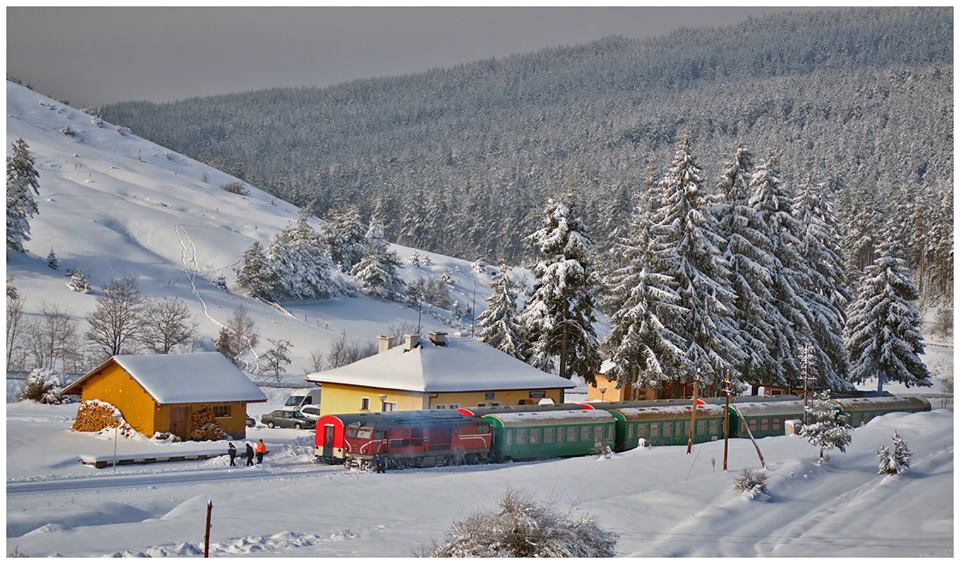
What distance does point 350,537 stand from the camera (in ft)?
78.9

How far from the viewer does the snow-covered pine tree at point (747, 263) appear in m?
52.3

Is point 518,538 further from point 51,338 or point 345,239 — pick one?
point 345,239

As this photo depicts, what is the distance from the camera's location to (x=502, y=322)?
5600cm

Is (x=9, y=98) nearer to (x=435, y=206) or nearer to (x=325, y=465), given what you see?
(x=435, y=206)

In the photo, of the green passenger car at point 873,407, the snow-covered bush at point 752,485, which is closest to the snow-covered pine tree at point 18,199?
the green passenger car at point 873,407

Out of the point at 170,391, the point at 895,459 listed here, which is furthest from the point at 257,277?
the point at 895,459

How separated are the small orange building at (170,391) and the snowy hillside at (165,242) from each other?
76.3 ft

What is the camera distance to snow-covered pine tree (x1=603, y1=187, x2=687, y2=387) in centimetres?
4909

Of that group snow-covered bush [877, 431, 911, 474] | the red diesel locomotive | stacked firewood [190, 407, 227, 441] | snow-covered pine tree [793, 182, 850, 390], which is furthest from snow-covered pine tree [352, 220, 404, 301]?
snow-covered bush [877, 431, 911, 474]

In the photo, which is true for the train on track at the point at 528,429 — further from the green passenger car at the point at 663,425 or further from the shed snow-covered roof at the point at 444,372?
the shed snow-covered roof at the point at 444,372

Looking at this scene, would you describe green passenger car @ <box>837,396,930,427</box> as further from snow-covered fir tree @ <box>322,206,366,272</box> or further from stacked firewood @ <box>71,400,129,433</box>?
snow-covered fir tree @ <box>322,206,366,272</box>

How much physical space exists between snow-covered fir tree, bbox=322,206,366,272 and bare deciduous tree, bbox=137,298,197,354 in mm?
27761

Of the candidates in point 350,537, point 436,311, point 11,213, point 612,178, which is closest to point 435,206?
point 612,178

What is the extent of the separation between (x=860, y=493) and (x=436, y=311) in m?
64.3
